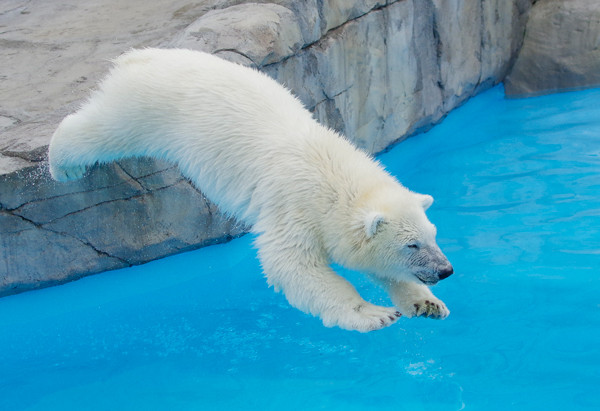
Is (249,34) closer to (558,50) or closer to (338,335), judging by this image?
(338,335)

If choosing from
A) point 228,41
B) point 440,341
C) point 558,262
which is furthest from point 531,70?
Answer: point 440,341

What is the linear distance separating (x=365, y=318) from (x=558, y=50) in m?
5.49

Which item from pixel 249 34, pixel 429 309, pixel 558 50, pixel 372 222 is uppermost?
pixel 249 34

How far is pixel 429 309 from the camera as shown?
9.67 ft

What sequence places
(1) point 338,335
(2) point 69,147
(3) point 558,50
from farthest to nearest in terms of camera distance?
1. (3) point 558,50
2. (1) point 338,335
3. (2) point 69,147

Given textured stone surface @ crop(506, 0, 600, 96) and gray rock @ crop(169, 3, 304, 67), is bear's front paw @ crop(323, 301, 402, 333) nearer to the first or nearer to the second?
gray rock @ crop(169, 3, 304, 67)

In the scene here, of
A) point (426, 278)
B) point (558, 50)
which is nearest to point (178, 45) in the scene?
point (426, 278)

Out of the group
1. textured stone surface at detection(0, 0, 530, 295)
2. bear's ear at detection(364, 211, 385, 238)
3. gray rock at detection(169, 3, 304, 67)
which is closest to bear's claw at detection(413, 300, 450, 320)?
bear's ear at detection(364, 211, 385, 238)

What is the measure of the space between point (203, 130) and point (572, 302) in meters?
2.20

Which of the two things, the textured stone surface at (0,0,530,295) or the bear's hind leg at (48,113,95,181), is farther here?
the textured stone surface at (0,0,530,295)

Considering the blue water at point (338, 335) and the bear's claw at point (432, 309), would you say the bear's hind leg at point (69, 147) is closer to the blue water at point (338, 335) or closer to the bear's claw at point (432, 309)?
the blue water at point (338, 335)

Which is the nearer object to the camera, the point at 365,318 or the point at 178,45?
the point at 365,318

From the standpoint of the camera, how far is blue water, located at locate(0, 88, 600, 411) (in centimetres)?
324

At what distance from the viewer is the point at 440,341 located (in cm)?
351
